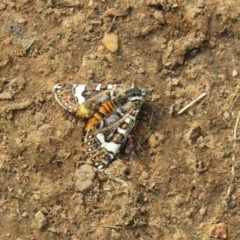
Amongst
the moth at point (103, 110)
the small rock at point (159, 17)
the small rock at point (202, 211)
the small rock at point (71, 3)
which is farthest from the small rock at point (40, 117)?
the small rock at point (202, 211)

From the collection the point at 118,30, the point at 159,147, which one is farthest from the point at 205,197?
the point at 118,30

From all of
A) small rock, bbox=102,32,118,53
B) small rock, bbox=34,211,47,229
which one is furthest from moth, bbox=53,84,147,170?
small rock, bbox=34,211,47,229

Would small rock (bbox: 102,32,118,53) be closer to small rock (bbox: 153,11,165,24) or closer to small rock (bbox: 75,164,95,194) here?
small rock (bbox: 153,11,165,24)

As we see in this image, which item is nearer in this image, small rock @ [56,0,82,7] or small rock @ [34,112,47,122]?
small rock @ [34,112,47,122]

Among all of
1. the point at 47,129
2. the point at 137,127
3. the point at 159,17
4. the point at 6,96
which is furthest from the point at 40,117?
the point at 159,17

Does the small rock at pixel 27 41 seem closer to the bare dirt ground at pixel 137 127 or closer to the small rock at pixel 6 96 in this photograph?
the bare dirt ground at pixel 137 127

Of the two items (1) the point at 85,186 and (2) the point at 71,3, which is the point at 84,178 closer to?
(1) the point at 85,186

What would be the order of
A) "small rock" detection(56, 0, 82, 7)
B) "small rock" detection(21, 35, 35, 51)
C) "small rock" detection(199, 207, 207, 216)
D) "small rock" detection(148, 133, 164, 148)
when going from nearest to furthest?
"small rock" detection(199, 207, 207, 216)
"small rock" detection(148, 133, 164, 148)
"small rock" detection(21, 35, 35, 51)
"small rock" detection(56, 0, 82, 7)

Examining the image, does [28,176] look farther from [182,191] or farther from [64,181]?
[182,191]
